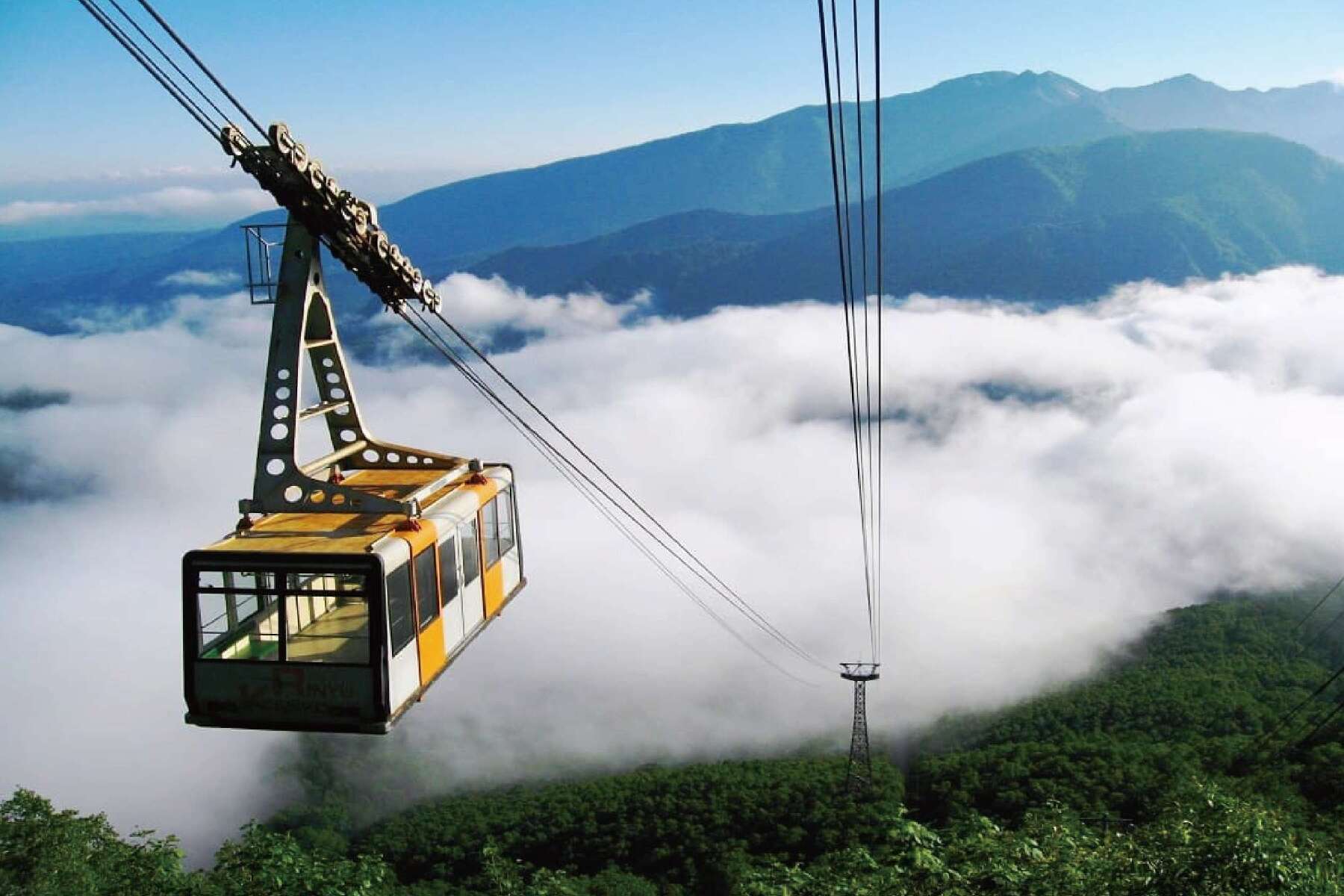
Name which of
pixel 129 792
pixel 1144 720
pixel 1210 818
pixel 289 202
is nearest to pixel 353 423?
pixel 289 202

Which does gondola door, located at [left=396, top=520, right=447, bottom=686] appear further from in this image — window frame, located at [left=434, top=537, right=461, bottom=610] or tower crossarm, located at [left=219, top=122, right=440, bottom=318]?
tower crossarm, located at [left=219, top=122, right=440, bottom=318]

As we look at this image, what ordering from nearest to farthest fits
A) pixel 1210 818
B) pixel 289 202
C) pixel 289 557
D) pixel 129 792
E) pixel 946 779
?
1. pixel 289 557
2. pixel 289 202
3. pixel 1210 818
4. pixel 946 779
5. pixel 129 792

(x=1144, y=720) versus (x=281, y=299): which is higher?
(x=281, y=299)

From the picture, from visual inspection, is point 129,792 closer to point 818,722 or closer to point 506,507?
point 818,722

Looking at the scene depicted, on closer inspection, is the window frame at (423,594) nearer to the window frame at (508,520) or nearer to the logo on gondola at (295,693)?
the logo on gondola at (295,693)

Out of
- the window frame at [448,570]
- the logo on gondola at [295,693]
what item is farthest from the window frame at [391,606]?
the window frame at [448,570]

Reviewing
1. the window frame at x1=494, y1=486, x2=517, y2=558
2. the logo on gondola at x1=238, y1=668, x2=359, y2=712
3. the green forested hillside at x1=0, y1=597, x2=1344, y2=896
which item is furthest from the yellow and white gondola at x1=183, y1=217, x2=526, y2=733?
the green forested hillside at x1=0, y1=597, x2=1344, y2=896
